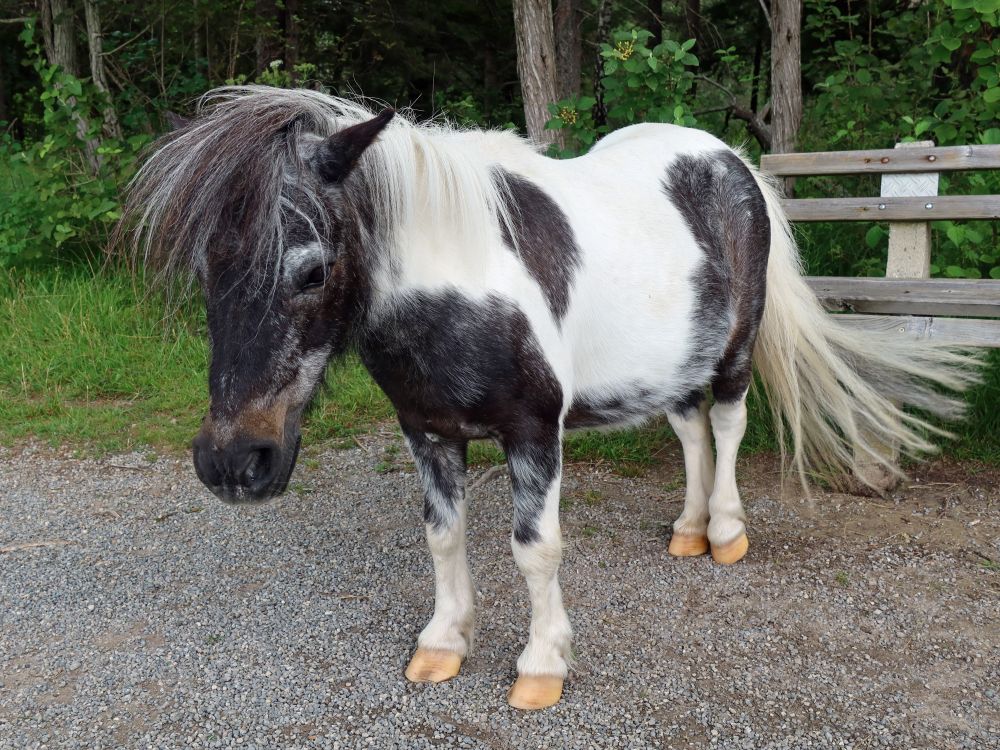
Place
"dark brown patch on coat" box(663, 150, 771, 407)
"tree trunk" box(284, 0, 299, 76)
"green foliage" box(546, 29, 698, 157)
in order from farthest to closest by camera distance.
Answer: "tree trunk" box(284, 0, 299, 76), "green foliage" box(546, 29, 698, 157), "dark brown patch on coat" box(663, 150, 771, 407)

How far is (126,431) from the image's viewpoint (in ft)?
16.7

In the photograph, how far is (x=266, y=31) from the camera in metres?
7.96

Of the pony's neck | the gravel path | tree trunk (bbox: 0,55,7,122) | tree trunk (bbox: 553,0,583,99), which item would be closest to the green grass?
the gravel path

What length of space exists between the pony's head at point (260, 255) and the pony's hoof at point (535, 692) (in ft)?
3.58

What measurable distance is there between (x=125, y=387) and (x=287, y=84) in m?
2.99

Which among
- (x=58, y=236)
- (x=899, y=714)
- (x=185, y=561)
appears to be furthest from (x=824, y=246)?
(x=58, y=236)

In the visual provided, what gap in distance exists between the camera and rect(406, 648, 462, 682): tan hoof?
2750 millimetres

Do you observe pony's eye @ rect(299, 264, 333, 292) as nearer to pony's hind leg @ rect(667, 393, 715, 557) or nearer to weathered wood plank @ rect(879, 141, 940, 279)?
pony's hind leg @ rect(667, 393, 715, 557)

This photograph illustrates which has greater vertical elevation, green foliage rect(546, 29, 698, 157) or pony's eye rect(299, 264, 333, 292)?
green foliage rect(546, 29, 698, 157)

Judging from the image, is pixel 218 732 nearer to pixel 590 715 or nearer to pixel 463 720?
pixel 463 720

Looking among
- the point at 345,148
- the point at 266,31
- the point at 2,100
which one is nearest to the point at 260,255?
the point at 345,148

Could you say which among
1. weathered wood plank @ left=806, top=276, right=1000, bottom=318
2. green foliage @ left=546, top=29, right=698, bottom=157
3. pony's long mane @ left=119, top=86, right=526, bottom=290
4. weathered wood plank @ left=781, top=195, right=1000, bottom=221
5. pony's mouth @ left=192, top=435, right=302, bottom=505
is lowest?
weathered wood plank @ left=806, top=276, right=1000, bottom=318

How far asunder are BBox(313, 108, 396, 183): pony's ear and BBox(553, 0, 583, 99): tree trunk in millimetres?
6709

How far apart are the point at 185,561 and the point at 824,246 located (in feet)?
13.4
